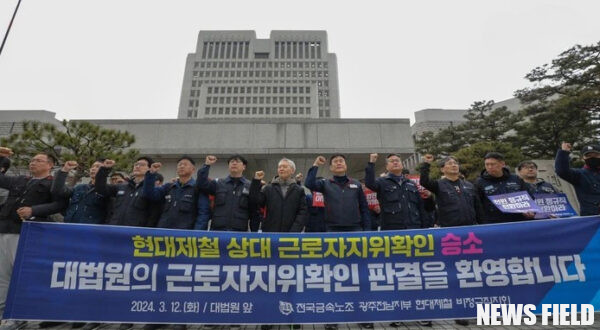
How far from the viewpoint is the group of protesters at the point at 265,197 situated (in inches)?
134

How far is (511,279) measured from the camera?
2807 millimetres

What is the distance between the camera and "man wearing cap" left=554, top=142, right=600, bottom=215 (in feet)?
12.0

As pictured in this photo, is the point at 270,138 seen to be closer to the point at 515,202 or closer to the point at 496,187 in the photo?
the point at 496,187

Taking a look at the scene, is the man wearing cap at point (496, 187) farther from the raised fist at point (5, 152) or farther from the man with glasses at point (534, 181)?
the raised fist at point (5, 152)

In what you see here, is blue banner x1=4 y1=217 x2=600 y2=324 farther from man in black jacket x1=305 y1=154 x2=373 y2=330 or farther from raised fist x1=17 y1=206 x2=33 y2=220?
man in black jacket x1=305 y1=154 x2=373 y2=330

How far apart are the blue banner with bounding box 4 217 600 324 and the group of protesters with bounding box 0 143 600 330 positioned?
525 millimetres

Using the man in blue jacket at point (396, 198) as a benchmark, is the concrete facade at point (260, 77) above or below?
above

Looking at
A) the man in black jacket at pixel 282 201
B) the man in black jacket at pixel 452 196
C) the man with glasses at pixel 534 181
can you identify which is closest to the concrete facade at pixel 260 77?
the man with glasses at pixel 534 181

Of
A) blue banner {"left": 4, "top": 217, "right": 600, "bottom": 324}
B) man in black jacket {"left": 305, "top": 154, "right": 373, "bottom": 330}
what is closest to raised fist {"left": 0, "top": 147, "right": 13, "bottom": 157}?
blue banner {"left": 4, "top": 217, "right": 600, "bottom": 324}

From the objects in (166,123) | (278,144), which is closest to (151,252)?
(278,144)

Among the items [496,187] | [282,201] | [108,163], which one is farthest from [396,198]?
[108,163]

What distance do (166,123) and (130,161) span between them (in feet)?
10.2

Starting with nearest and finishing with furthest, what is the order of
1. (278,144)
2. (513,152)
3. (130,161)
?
(130,161), (278,144), (513,152)

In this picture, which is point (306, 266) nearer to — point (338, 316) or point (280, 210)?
point (338, 316)
